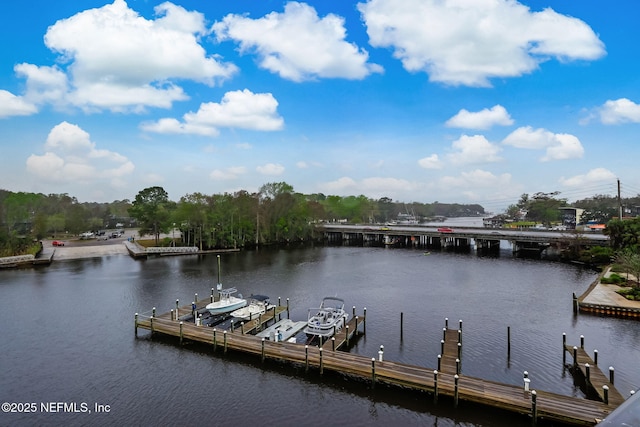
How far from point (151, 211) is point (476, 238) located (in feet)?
271

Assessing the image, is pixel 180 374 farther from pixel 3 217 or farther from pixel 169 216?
pixel 3 217

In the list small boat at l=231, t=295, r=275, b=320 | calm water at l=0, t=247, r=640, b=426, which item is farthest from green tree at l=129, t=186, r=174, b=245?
small boat at l=231, t=295, r=275, b=320

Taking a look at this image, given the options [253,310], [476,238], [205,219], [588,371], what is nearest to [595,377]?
[588,371]

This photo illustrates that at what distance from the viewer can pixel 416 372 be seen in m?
23.4

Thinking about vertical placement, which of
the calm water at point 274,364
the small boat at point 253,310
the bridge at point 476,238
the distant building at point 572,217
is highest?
the distant building at point 572,217

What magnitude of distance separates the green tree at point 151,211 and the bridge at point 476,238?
50.8 metres

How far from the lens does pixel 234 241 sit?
96312 millimetres

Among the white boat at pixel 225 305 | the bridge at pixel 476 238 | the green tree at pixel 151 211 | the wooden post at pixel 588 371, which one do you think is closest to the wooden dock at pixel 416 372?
the wooden post at pixel 588 371

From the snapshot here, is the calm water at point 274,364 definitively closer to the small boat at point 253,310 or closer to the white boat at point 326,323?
the white boat at point 326,323

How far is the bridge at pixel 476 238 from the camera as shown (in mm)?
77325

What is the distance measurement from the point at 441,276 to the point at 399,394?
3950 cm

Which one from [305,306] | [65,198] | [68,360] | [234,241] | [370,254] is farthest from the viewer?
[65,198]

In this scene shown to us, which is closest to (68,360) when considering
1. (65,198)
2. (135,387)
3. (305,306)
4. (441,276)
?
(135,387)

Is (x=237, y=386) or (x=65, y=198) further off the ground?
(x=65, y=198)
